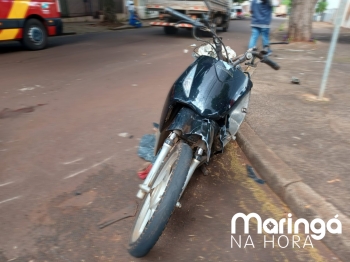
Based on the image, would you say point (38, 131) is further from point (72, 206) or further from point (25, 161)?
point (72, 206)

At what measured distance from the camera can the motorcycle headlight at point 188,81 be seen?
8.04 ft

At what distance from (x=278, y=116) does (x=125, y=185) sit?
7.96 ft

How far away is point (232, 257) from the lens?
7.18 feet

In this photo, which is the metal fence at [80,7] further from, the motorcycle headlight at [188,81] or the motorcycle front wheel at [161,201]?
the motorcycle front wheel at [161,201]

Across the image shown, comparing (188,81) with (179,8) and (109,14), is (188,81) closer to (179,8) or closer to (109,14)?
(179,8)

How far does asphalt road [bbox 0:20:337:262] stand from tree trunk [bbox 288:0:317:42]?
7083 mm

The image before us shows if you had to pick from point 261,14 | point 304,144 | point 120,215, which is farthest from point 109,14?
point 120,215

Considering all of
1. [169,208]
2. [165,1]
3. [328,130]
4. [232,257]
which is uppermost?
[165,1]

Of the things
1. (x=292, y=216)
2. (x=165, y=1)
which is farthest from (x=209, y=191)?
(x=165, y=1)

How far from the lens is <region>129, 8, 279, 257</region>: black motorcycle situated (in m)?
1.94

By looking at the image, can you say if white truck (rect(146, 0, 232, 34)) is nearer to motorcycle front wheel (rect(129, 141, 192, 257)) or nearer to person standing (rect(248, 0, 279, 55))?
person standing (rect(248, 0, 279, 55))

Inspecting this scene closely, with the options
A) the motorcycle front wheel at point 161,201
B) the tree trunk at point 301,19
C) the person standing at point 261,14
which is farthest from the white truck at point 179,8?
the motorcycle front wheel at point 161,201

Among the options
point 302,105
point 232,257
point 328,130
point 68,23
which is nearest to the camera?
point 232,257

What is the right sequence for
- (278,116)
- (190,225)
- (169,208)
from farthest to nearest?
(278,116)
(190,225)
(169,208)
